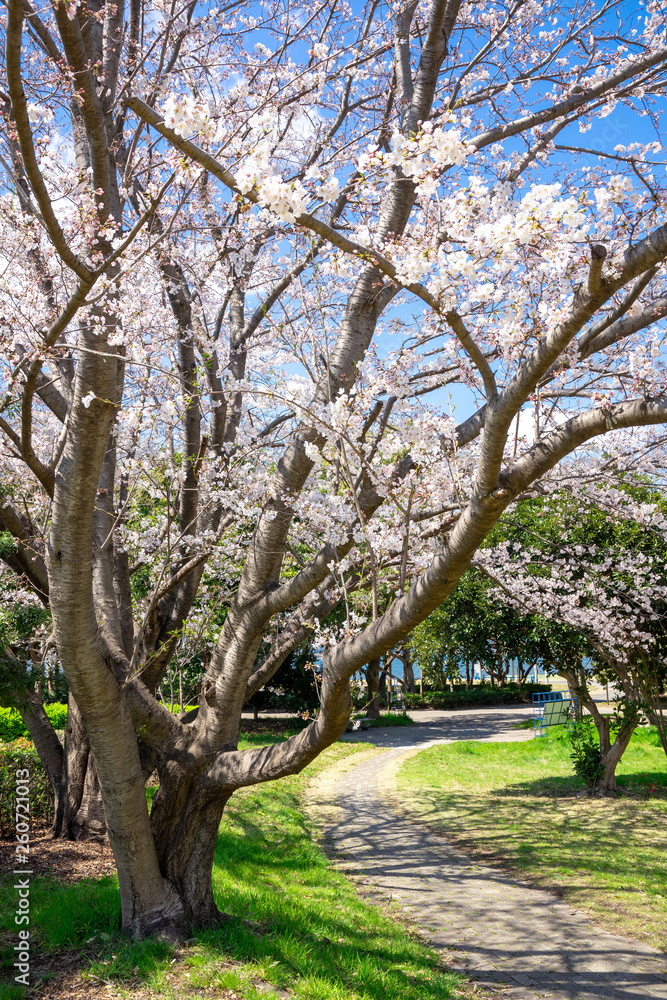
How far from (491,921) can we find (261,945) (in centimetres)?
227

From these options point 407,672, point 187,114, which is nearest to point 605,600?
point 187,114

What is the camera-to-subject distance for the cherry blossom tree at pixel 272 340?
278 cm

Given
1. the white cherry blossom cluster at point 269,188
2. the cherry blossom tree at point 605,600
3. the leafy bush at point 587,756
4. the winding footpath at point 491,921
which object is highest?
the white cherry blossom cluster at point 269,188

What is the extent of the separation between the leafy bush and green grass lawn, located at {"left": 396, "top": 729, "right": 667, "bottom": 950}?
0.30 m

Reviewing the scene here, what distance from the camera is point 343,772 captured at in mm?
12461

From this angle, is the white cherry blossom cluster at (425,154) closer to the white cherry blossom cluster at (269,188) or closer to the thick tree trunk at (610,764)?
the white cherry blossom cluster at (269,188)

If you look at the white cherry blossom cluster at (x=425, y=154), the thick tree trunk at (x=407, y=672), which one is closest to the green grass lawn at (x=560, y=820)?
the white cherry blossom cluster at (x=425, y=154)

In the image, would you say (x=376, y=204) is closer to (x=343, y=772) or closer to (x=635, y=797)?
(x=635, y=797)

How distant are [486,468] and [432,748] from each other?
1355 cm

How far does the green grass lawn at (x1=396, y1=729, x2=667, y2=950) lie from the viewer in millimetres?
5938

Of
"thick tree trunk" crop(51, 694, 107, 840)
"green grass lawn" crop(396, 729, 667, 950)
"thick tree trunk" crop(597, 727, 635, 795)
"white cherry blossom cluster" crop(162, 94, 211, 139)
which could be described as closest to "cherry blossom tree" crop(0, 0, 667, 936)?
"white cherry blossom cluster" crop(162, 94, 211, 139)

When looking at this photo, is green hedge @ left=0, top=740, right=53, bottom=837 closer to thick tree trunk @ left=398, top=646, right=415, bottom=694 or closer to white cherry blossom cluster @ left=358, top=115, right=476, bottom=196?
white cherry blossom cluster @ left=358, top=115, right=476, bottom=196

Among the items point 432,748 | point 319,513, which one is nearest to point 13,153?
point 319,513

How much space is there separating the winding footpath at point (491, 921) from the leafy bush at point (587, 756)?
10.6 feet
